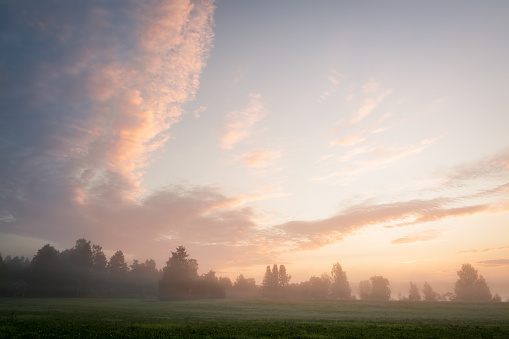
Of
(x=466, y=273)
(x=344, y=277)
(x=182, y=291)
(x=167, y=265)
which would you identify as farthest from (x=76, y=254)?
(x=466, y=273)

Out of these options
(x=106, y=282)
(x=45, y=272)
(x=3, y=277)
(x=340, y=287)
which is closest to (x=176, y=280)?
(x=106, y=282)

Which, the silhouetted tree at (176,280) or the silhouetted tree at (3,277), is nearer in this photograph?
the silhouetted tree at (3,277)

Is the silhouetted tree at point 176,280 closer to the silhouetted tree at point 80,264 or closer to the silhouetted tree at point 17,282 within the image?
the silhouetted tree at point 80,264

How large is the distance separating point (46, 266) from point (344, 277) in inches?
7382

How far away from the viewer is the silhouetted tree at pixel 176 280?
481ft

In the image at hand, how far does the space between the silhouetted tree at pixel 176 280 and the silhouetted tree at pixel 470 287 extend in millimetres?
168477

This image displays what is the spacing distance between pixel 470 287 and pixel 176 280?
180657 mm

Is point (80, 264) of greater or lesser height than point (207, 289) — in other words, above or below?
above

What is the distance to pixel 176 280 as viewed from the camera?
151 meters

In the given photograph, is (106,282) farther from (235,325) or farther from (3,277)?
(235,325)

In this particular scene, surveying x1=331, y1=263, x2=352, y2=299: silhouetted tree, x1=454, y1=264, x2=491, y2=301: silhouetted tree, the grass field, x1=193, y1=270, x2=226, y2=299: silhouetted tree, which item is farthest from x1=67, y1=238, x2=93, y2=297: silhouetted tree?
x1=454, y1=264, x2=491, y2=301: silhouetted tree

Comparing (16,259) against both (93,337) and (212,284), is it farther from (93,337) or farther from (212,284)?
(93,337)

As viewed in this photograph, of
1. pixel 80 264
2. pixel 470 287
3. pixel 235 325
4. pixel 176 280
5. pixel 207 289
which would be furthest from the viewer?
pixel 80 264

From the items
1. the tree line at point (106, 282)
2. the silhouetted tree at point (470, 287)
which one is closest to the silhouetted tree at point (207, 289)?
the tree line at point (106, 282)
